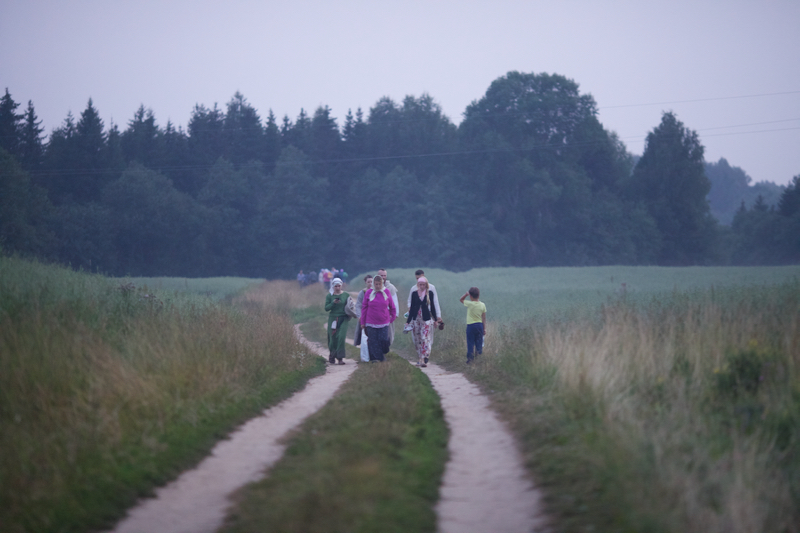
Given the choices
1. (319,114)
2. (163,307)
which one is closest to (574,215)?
(319,114)

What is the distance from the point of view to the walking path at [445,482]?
17.9 feet

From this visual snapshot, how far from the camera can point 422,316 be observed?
15359 millimetres

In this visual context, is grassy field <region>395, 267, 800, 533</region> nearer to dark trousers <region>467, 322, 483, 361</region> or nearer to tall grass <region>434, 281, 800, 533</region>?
tall grass <region>434, 281, 800, 533</region>

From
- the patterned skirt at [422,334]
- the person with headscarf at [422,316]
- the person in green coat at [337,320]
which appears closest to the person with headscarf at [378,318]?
the person with headscarf at [422,316]

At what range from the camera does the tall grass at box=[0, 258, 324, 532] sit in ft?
19.1

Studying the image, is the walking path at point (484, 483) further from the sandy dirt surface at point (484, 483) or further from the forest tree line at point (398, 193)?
the forest tree line at point (398, 193)

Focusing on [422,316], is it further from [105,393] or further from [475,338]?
[105,393]

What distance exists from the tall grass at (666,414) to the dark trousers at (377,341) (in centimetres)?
256

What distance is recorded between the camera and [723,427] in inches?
297

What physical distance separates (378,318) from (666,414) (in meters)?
7.83

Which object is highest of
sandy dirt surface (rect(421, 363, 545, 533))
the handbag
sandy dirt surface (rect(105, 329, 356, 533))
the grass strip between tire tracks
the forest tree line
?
the forest tree line

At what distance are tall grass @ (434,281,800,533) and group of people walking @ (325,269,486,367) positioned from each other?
6.05ft

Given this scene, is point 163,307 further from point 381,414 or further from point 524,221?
point 524,221

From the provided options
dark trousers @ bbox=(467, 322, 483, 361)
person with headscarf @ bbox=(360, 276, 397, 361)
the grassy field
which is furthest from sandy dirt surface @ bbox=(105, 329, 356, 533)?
dark trousers @ bbox=(467, 322, 483, 361)
